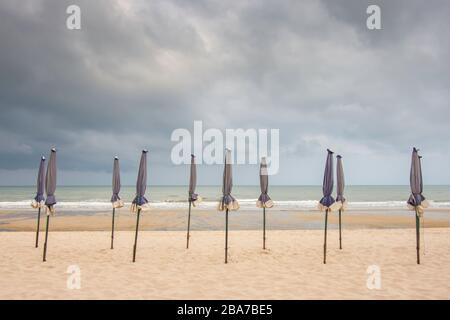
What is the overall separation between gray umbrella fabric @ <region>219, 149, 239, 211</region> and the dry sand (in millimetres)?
2141

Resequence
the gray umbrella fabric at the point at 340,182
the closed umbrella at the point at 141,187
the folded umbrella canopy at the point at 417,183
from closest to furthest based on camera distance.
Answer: the folded umbrella canopy at the point at 417,183 → the closed umbrella at the point at 141,187 → the gray umbrella fabric at the point at 340,182

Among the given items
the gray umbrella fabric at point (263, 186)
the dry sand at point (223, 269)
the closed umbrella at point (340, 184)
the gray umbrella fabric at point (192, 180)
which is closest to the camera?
the dry sand at point (223, 269)

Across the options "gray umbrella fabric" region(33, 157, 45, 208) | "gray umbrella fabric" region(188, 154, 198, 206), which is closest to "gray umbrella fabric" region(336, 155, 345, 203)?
"gray umbrella fabric" region(188, 154, 198, 206)

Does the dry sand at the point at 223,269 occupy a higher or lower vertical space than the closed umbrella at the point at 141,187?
lower

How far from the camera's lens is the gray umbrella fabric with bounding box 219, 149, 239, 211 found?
1262 centimetres

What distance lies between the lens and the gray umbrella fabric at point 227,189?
12617 millimetres

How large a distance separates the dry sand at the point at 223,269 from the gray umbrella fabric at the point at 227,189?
214cm

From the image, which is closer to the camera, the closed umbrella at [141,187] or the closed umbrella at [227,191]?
the closed umbrella at [141,187]

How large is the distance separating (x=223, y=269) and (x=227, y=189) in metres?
3.01

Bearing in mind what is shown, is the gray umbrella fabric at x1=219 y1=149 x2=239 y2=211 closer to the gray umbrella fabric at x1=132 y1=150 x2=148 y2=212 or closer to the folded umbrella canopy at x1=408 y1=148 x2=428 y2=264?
the gray umbrella fabric at x1=132 y1=150 x2=148 y2=212

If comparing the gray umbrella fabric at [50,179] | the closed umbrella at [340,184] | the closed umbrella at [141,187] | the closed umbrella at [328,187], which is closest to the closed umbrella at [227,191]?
the closed umbrella at [141,187]

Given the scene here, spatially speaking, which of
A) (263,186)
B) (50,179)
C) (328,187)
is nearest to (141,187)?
(50,179)

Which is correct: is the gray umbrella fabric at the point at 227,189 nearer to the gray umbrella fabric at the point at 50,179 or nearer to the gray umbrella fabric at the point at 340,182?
the gray umbrella fabric at the point at 340,182
